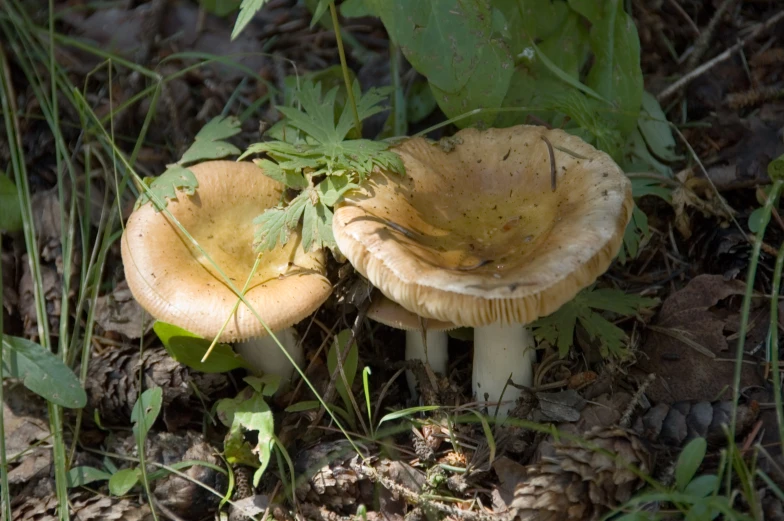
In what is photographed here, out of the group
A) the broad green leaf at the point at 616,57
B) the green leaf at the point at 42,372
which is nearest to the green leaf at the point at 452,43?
the broad green leaf at the point at 616,57

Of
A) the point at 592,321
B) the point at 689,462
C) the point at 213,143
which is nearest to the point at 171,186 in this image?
the point at 213,143

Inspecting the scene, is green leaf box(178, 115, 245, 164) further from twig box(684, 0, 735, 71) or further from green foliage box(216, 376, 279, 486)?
twig box(684, 0, 735, 71)

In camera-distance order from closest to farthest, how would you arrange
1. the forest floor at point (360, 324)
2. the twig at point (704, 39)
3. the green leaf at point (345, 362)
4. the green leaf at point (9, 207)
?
the forest floor at point (360, 324) → the green leaf at point (345, 362) → the green leaf at point (9, 207) → the twig at point (704, 39)

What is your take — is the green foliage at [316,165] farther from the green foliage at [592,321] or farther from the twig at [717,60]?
the twig at [717,60]

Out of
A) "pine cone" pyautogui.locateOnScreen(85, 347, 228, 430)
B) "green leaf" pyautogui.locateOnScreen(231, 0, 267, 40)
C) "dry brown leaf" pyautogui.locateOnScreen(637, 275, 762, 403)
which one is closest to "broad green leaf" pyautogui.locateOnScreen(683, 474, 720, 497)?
"dry brown leaf" pyautogui.locateOnScreen(637, 275, 762, 403)

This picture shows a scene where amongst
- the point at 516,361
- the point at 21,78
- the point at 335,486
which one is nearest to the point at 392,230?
the point at 516,361

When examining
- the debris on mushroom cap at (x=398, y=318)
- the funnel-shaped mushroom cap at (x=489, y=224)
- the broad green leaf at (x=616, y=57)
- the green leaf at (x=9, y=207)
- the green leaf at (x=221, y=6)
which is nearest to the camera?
the funnel-shaped mushroom cap at (x=489, y=224)
